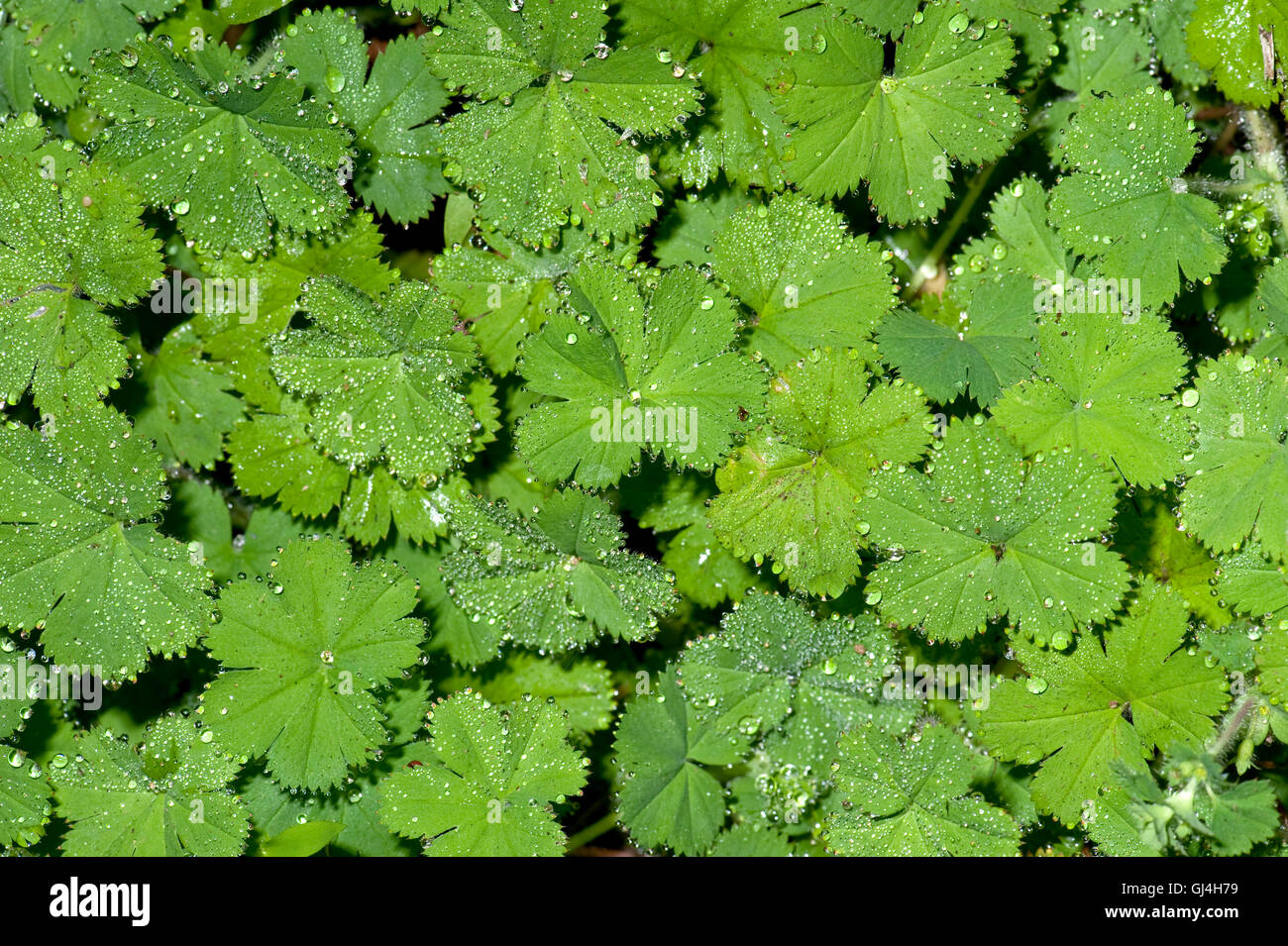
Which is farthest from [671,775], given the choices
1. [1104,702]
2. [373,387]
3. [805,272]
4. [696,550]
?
[805,272]

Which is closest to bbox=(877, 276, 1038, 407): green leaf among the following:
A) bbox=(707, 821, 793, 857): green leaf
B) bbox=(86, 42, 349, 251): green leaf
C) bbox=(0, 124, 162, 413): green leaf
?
bbox=(707, 821, 793, 857): green leaf

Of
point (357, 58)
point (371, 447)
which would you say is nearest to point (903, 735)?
point (371, 447)

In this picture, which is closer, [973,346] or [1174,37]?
[973,346]

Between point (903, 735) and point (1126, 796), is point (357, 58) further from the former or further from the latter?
point (1126, 796)

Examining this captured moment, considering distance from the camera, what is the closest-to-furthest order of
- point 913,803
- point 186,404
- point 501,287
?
point 913,803
point 501,287
point 186,404

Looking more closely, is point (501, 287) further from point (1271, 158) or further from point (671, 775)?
point (1271, 158)

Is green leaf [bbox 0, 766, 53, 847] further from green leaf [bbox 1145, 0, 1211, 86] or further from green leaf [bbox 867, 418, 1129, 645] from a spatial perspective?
green leaf [bbox 1145, 0, 1211, 86]

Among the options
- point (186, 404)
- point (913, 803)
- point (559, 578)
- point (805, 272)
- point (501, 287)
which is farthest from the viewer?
point (186, 404)
